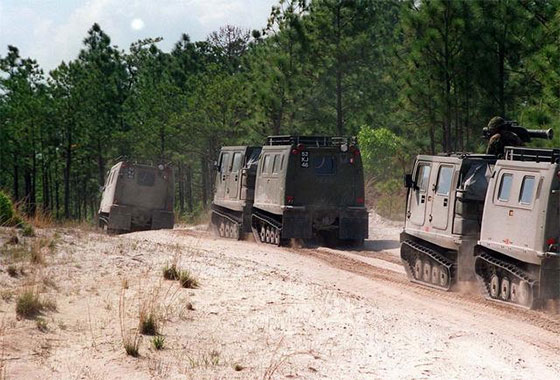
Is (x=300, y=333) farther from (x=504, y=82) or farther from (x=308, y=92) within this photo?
(x=308, y=92)

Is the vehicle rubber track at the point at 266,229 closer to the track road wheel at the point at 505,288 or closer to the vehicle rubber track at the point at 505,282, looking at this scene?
the vehicle rubber track at the point at 505,282

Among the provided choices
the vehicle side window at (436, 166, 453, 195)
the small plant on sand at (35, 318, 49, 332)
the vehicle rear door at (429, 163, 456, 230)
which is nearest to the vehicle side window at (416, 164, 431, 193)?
the vehicle rear door at (429, 163, 456, 230)

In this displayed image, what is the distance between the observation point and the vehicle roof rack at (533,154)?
14495mm

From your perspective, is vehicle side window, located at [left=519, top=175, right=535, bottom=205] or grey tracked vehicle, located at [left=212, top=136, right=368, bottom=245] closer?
vehicle side window, located at [left=519, top=175, right=535, bottom=205]

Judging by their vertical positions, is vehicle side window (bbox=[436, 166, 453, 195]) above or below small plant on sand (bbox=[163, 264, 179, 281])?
above

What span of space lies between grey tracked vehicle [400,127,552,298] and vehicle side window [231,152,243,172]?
35.3 ft

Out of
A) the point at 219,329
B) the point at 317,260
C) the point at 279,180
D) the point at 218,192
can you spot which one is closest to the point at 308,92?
the point at 218,192

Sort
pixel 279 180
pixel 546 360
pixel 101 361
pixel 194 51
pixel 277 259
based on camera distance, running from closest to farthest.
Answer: pixel 101 361
pixel 546 360
pixel 277 259
pixel 279 180
pixel 194 51

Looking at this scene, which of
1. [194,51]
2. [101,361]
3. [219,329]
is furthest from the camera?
[194,51]

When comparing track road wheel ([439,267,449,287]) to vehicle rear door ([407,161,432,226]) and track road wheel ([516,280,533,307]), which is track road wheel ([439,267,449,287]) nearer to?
vehicle rear door ([407,161,432,226])

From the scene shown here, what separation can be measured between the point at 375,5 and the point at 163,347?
116ft

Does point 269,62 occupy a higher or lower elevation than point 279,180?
higher

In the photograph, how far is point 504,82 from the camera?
100 feet

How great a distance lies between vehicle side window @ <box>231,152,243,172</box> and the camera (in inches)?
1138
